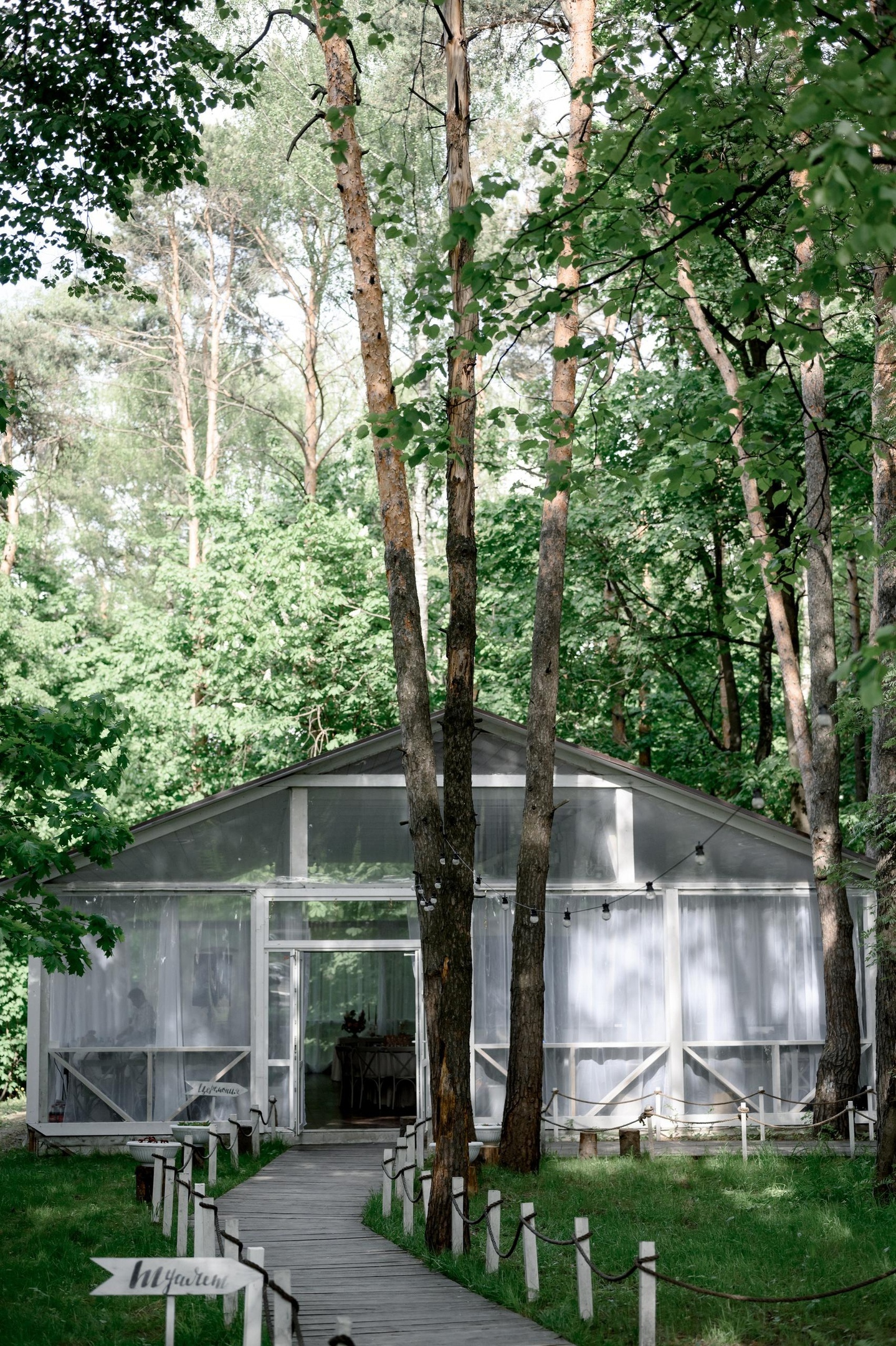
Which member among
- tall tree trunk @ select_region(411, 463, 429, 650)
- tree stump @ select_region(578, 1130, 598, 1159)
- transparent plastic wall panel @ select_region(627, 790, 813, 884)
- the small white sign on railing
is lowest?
tree stump @ select_region(578, 1130, 598, 1159)

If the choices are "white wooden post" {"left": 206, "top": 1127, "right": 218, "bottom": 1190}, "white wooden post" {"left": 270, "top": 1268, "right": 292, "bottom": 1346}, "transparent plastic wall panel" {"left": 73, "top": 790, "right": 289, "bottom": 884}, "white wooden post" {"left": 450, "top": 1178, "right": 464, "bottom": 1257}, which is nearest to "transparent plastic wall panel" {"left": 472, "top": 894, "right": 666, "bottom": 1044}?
"transparent plastic wall panel" {"left": 73, "top": 790, "right": 289, "bottom": 884}

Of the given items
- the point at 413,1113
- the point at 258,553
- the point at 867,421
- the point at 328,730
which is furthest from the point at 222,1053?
the point at 867,421

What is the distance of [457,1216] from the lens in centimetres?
885

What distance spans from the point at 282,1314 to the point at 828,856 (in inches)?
400

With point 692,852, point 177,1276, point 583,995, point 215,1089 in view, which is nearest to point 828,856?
point 692,852

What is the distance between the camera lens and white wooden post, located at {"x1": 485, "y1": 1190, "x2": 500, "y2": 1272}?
834cm

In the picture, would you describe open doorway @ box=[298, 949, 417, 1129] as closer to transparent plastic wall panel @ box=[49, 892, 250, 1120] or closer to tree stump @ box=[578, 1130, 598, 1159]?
transparent plastic wall panel @ box=[49, 892, 250, 1120]

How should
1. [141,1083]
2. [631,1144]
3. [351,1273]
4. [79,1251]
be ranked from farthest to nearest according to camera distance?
[141,1083] < [631,1144] < [79,1251] < [351,1273]

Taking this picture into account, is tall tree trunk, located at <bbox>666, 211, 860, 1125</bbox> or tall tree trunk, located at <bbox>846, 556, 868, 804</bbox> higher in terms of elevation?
tall tree trunk, located at <bbox>846, 556, 868, 804</bbox>

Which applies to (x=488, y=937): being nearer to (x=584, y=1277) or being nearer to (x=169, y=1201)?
(x=169, y=1201)

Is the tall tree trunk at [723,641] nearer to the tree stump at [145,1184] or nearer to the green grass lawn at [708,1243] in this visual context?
the green grass lawn at [708,1243]

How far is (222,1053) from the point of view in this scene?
605 inches

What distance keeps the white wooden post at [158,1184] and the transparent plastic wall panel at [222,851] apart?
4.93 meters

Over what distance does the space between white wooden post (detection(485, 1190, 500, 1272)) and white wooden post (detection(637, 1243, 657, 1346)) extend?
1671 millimetres
